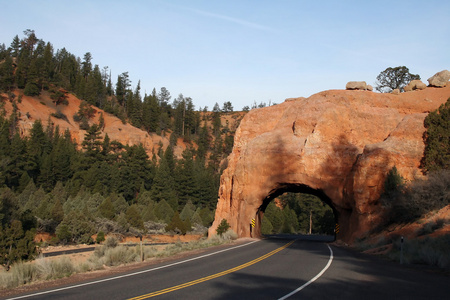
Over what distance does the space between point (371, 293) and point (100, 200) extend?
50.7 m

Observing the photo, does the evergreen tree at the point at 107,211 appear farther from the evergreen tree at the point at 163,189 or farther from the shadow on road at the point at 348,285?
the shadow on road at the point at 348,285

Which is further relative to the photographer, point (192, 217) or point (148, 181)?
point (148, 181)

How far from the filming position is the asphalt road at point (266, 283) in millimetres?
9172

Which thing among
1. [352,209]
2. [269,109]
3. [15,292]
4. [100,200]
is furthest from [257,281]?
[100,200]

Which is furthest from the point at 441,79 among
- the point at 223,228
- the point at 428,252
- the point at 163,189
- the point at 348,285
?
the point at 163,189

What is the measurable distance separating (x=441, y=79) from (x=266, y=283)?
33.8 m

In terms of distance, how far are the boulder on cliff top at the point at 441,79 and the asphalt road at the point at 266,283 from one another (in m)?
27.9

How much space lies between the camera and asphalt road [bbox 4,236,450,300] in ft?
30.1

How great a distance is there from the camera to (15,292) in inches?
414

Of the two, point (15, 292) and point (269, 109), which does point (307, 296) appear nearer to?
point (15, 292)

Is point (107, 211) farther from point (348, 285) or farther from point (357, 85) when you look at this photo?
point (348, 285)

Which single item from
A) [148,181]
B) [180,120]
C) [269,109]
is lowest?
[148,181]

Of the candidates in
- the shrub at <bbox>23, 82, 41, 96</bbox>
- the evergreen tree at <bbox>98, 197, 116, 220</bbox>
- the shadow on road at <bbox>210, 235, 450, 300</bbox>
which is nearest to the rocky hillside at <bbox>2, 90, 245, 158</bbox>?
the shrub at <bbox>23, 82, 41, 96</bbox>

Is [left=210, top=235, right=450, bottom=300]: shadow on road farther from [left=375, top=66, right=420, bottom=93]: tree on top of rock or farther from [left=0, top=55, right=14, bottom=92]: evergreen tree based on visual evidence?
[left=0, top=55, right=14, bottom=92]: evergreen tree
